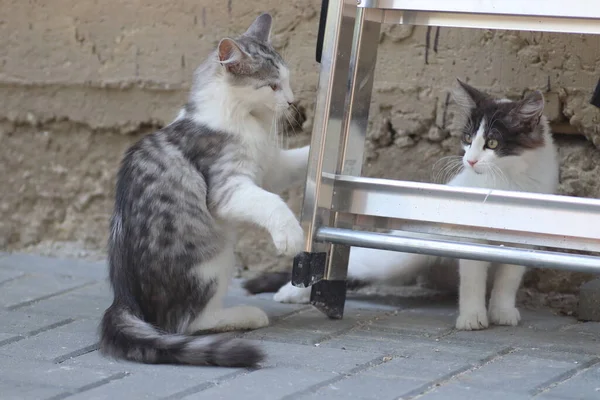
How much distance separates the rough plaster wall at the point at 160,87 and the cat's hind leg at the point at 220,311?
0.92 metres

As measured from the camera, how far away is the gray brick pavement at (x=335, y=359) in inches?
90.0

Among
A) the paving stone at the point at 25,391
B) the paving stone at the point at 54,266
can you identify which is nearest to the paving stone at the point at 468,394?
the paving stone at the point at 25,391

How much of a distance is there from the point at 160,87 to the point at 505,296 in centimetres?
168

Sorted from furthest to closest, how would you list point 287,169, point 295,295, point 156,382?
point 295,295 → point 287,169 → point 156,382

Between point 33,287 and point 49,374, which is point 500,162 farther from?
point 33,287

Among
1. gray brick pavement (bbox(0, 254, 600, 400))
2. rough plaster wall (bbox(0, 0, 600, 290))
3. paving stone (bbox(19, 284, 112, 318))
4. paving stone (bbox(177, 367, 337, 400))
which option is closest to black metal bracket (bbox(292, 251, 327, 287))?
gray brick pavement (bbox(0, 254, 600, 400))

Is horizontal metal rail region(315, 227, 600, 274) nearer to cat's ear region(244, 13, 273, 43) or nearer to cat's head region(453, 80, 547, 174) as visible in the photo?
cat's head region(453, 80, 547, 174)

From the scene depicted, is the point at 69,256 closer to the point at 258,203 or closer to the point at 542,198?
the point at 258,203

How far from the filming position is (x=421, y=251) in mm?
2709

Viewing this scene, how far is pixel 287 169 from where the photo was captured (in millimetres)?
3221

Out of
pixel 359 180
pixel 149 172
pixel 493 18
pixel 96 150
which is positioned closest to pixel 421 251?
pixel 359 180

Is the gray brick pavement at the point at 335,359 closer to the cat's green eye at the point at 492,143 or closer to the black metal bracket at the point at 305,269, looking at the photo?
the black metal bracket at the point at 305,269

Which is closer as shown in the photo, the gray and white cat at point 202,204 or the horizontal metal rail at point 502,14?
the horizontal metal rail at point 502,14

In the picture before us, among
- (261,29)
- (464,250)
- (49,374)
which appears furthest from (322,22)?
(49,374)
